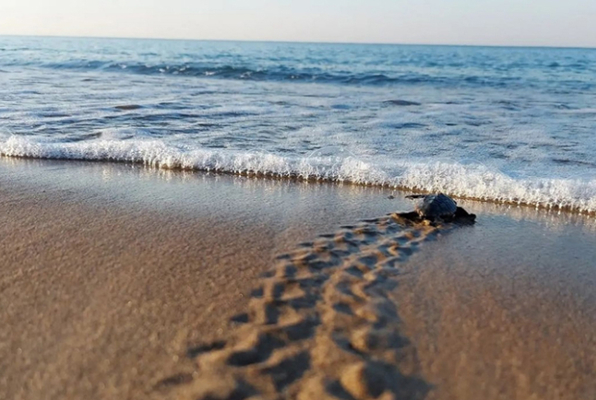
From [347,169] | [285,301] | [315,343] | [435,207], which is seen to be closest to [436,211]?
[435,207]

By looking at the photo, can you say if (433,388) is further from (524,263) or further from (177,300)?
(524,263)

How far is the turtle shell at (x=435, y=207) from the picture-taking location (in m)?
3.74

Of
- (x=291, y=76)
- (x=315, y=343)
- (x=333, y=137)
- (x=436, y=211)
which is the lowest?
(x=315, y=343)

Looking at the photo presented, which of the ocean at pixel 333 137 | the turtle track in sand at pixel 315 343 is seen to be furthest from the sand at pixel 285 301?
the ocean at pixel 333 137

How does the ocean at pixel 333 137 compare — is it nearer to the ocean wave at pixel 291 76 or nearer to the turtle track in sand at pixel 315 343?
the turtle track in sand at pixel 315 343

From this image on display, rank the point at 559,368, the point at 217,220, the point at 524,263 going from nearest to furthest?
1. the point at 559,368
2. the point at 524,263
3. the point at 217,220

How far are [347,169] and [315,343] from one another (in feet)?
9.89

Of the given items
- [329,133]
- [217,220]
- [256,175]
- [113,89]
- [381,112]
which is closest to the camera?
[217,220]

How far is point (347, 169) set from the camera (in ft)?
16.4

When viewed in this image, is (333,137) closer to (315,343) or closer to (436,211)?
(436,211)

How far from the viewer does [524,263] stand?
314cm

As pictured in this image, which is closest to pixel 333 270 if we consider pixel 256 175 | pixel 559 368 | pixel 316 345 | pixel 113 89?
pixel 316 345

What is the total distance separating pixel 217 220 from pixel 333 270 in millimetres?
1164

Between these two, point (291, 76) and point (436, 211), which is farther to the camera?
point (291, 76)
